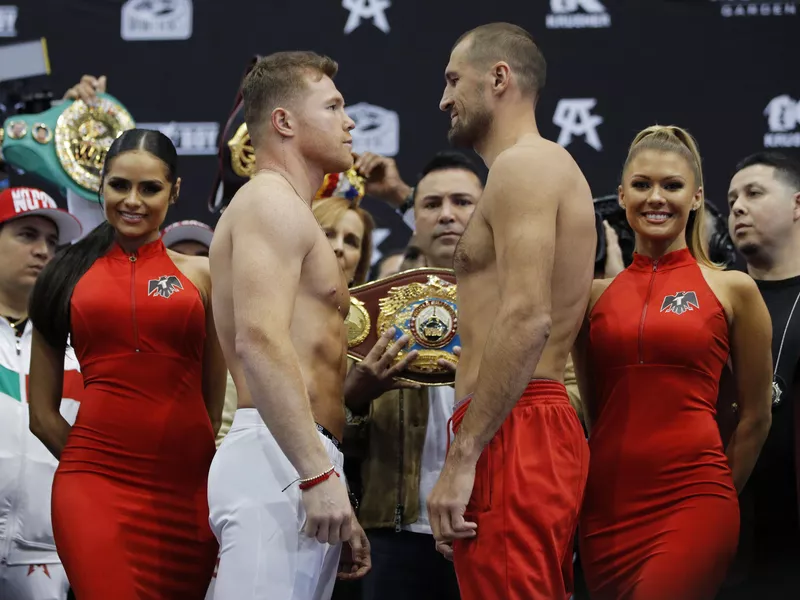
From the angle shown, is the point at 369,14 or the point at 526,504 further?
the point at 369,14

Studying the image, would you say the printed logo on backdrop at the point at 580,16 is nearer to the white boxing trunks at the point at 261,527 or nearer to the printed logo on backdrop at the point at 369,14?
the printed logo on backdrop at the point at 369,14

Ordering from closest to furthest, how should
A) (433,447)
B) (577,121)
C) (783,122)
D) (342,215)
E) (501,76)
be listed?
(501,76) < (433,447) < (342,215) < (783,122) < (577,121)

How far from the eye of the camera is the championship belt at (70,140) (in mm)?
4512

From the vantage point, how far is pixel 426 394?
145 inches

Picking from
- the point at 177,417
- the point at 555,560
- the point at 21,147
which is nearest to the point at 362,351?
the point at 177,417

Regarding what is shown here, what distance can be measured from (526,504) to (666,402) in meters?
0.66

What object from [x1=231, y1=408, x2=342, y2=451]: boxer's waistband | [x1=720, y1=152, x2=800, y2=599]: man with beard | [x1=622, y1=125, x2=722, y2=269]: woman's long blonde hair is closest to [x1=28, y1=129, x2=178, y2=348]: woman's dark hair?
[x1=231, y1=408, x2=342, y2=451]: boxer's waistband

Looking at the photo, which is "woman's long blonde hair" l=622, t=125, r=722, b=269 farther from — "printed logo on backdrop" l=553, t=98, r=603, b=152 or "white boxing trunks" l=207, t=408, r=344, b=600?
"printed logo on backdrop" l=553, t=98, r=603, b=152

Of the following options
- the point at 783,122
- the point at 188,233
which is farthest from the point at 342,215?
the point at 783,122

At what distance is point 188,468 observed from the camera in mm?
3104

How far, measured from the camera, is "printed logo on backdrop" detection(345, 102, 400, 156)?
5297 mm

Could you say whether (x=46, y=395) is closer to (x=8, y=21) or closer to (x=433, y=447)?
(x=433, y=447)

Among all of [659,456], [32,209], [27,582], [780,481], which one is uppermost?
[32,209]

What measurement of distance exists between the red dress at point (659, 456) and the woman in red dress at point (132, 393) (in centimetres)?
109
